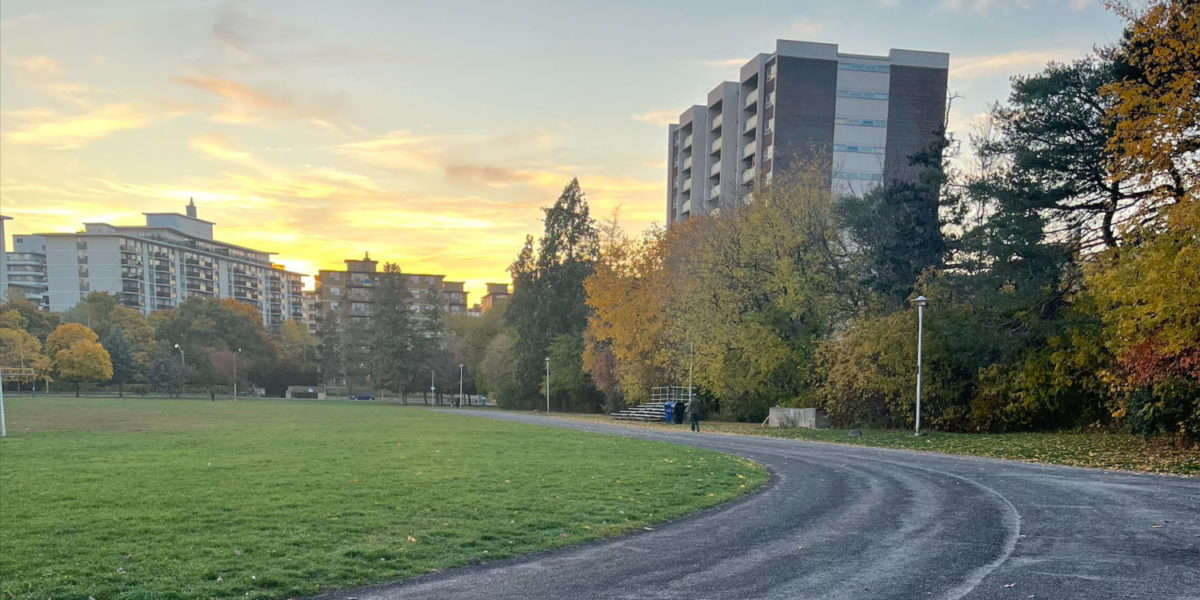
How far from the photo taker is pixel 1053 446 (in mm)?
20359

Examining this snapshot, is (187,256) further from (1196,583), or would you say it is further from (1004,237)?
(1196,583)

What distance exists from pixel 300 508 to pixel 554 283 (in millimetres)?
55877

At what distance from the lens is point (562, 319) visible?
2616 inches

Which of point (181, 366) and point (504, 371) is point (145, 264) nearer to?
point (181, 366)

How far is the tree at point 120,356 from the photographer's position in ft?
284

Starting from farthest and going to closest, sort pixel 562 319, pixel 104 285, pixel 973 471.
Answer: pixel 104 285, pixel 562 319, pixel 973 471

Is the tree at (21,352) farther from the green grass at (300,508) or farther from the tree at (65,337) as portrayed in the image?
the green grass at (300,508)

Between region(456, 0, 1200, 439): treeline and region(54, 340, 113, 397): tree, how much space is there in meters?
66.6

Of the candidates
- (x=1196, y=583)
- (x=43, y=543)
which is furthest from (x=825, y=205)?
(x=43, y=543)

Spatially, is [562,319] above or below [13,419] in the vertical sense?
above

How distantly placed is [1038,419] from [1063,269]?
20.7ft

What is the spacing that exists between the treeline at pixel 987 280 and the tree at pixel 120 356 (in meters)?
71.2

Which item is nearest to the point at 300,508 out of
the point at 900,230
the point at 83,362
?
the point at 900,230

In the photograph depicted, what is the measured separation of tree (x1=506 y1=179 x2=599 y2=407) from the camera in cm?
6612
